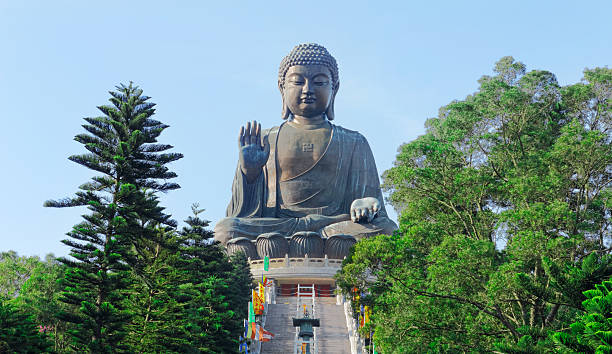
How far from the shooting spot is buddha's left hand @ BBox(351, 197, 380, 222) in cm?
2912

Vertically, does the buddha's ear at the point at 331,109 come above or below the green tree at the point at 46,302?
above

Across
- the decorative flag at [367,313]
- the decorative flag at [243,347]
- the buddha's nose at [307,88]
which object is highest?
the buddha's nose at [307,88]

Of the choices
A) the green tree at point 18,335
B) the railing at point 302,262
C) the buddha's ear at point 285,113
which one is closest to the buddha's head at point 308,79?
the buddha's ear at point 285,113

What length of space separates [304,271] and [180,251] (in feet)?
34.0

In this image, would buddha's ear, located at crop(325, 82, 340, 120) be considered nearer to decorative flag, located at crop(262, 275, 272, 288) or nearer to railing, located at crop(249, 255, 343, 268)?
railing, located at crop(249, 255, 343, 268)

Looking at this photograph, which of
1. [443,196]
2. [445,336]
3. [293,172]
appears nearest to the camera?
[445,336]

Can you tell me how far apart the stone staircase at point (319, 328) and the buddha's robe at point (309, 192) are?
568 cm

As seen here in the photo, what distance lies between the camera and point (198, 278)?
17578 mm

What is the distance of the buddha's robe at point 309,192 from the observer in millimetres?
30016

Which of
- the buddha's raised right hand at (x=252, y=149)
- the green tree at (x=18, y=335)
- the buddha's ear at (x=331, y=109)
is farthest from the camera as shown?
the buddha's ear at (x=331, y=109)

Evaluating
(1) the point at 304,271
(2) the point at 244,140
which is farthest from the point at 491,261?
(2) the point at 244,140

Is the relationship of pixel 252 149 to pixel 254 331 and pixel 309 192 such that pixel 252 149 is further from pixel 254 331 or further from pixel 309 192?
pixel 254 331

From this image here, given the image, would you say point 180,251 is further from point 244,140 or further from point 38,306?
point 244,140

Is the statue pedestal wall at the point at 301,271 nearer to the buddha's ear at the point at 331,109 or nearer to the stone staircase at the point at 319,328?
the stone staircase at the point at 319,328
